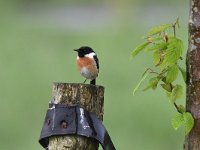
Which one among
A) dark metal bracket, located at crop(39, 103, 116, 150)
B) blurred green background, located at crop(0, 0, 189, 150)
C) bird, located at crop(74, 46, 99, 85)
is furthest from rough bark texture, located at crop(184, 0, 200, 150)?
blurred green background, located at crop(0, 0, 189, 150)

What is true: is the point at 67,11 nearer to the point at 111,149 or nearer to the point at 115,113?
the point at 115,113

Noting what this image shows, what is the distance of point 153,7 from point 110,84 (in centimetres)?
1064

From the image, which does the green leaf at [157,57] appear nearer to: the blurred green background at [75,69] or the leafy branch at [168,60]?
the leafy branch at [168,60]

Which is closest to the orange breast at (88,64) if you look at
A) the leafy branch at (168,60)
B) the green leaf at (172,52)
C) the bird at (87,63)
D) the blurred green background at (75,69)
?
the bird at (87,63)

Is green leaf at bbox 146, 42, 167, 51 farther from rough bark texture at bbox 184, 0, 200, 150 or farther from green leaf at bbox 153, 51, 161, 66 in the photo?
rough bark texture at bbox 184, 0, 200, 150

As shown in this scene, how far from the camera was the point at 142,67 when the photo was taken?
12.5 meters

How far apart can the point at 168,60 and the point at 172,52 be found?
4 centimetres

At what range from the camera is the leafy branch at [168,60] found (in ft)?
11.5

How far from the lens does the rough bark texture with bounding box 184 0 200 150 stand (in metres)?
3.44

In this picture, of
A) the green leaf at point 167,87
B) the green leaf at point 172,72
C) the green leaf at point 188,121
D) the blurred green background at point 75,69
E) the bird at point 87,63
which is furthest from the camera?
the blurred green background at point 75,69

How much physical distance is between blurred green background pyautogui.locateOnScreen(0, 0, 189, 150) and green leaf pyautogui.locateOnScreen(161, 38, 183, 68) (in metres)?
5.20

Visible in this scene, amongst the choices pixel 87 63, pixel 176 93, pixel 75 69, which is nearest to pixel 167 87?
pixel 176 93

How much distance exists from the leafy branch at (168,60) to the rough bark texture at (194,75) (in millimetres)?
35

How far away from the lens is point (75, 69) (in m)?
12.2
